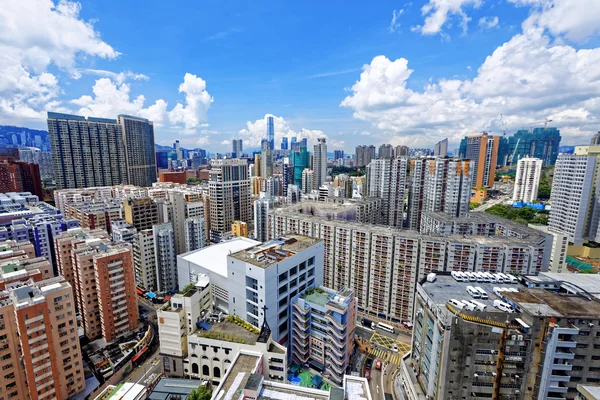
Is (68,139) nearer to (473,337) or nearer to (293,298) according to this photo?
(293,298)

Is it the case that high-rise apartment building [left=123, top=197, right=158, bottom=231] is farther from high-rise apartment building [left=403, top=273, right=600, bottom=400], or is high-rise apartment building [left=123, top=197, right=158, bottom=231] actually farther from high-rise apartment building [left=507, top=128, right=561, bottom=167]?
high-rise apartment building [left=507, top=128, right=561, bottom=167]

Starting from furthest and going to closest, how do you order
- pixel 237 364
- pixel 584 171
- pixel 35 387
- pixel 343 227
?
pixel 584 171 → pixel 343 227 → pixel 35 387 → pixel 237 364

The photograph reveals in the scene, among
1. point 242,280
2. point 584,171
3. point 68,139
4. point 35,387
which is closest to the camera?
point 35,387

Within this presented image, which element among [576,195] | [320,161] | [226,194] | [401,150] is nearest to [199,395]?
[226,194]

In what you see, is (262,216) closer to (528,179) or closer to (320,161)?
(320,161)

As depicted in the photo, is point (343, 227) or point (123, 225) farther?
point (123, 225)

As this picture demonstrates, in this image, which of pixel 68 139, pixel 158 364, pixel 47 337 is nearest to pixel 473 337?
pixel 158 364
